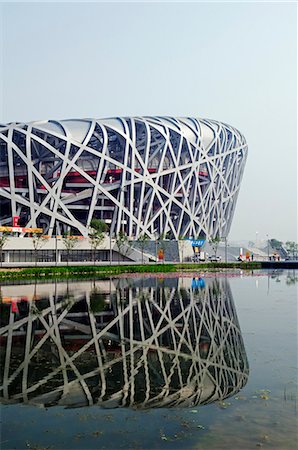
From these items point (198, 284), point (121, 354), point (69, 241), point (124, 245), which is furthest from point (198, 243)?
point (121, 354)

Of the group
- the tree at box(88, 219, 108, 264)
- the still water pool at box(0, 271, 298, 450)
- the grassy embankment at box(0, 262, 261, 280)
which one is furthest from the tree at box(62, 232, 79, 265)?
the still water pool at box(0, 271, 298, 450)

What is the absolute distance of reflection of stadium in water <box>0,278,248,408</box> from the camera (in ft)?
31.4

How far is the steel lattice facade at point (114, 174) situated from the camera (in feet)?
232

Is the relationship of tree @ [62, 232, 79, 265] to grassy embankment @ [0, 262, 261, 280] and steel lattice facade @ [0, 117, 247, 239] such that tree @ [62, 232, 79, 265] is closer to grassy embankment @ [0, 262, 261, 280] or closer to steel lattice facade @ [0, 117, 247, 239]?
steel lattice facade @ [0, 117, 247, 239]

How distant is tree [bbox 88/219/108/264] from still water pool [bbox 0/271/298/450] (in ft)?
144

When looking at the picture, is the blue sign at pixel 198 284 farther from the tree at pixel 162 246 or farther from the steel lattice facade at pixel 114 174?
the steel lattice facade at pixel 114 174

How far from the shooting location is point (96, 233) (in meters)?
64.7

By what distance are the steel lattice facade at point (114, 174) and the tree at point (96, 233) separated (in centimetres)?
204

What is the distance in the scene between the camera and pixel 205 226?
3415 inches

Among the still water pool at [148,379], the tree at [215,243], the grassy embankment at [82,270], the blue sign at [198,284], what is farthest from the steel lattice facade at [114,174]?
the still water pool at [148,379]

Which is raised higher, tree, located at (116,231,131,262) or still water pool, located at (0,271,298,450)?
tree, located at (116,231,131,262)

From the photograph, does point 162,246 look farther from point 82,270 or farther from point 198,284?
point 198,284

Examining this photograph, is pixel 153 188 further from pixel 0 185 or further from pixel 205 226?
pixel 0 185

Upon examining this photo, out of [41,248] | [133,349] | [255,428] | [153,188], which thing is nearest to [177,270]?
[41,248]
